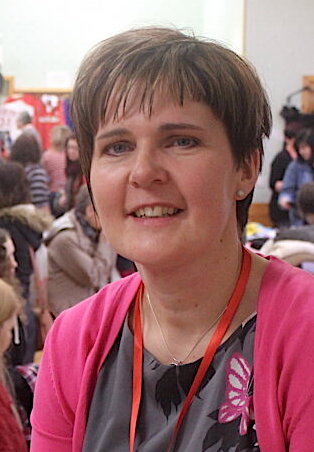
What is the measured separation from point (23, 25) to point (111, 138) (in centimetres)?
737

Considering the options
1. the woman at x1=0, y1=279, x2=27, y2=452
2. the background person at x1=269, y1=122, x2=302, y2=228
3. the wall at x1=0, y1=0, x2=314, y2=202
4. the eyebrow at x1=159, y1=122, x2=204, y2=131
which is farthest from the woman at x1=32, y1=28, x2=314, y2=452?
the wall at x1=0, y1=0, x2=314, y2=202

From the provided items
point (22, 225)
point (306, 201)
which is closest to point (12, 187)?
point (22, 225)

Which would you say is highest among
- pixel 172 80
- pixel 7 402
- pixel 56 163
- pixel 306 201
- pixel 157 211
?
pixel 172 80

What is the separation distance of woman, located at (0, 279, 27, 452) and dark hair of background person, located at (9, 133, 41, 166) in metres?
2.54

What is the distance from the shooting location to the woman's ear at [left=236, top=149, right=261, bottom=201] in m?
0.90

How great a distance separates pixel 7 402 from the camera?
6.10 feet

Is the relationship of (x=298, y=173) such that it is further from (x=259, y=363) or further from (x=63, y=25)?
(x=259, y=363)

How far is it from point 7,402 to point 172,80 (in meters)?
1.29

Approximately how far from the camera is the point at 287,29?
5828 mm

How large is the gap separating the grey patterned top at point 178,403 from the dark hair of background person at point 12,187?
8.00ft

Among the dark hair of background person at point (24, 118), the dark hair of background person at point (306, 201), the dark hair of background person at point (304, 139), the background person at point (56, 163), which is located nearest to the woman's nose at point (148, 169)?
the dark hair of background person at point (306, 201)

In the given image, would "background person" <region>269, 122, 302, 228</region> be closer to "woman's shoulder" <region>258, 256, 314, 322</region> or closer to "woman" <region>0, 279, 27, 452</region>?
"woman" <region>0, 279, 27, 452</region>

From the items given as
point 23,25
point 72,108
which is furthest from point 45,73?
point 72,108

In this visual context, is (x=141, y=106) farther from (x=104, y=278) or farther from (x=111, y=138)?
(x=104, y=278)
